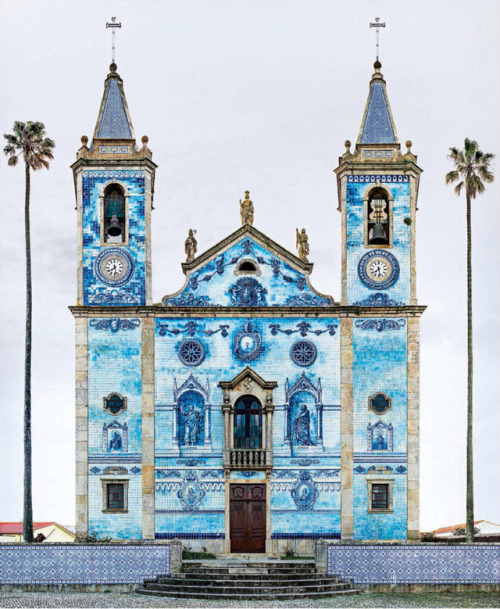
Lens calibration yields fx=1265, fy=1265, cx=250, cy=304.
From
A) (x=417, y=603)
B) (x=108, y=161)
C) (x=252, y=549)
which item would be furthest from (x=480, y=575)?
(x=108, y=161)

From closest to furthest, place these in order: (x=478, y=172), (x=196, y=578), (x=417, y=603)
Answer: (x=417, y=603) < (x=196, y=578) < (x=478, y=172)

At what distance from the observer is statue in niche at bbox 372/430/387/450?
A: 41.6 meters

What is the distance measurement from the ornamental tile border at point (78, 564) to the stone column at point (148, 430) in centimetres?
382

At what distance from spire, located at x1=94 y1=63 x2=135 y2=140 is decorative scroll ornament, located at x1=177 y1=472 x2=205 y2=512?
11.9 m

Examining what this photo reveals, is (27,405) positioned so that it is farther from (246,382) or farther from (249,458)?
(249,458)

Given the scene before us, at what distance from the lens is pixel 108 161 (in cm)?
4319

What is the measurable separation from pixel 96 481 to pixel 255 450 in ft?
17.4

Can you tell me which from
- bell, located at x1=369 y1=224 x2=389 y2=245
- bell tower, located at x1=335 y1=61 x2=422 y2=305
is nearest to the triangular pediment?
bell tower, located at x1=335 y1=61 x2=422 y2=305

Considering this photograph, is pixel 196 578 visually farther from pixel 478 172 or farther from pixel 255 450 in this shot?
pixel 478 172

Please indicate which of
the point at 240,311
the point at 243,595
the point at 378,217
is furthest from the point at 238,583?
the point at 378,217

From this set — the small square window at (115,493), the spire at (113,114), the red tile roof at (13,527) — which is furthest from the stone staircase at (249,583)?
the red tile roof at (13,527)

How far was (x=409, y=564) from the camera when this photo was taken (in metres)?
37.3

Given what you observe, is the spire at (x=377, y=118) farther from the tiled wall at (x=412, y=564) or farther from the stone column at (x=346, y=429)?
the tiled wall at (x=412, y=564)

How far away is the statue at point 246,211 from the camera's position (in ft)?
141
